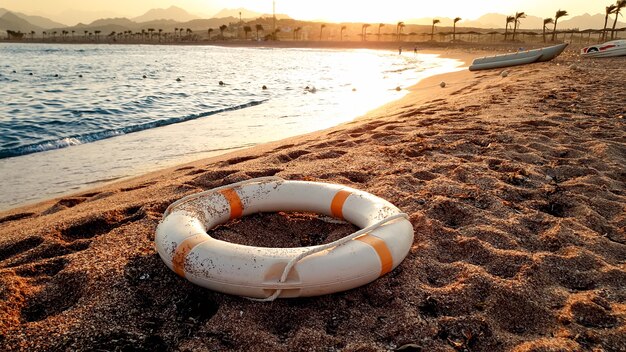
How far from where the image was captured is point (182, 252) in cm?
224

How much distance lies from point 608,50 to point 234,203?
61.5ft

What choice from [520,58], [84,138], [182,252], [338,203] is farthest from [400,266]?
[520,58]

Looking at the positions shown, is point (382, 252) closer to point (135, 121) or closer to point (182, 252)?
point (182, 252)

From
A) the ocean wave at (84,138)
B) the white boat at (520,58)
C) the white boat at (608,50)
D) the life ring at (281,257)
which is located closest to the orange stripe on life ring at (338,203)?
the life ring at (281,257)

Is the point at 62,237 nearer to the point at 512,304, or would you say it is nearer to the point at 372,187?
the point at 372,187

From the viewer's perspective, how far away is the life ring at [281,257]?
2.07m

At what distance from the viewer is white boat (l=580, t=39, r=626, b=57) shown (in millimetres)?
15347

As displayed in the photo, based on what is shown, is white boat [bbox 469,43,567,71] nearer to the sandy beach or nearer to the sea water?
the sea water

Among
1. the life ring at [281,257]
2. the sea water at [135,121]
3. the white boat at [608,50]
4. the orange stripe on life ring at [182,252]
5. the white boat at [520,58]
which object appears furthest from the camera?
the white boat at [608,50]

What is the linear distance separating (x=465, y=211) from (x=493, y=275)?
819 mm

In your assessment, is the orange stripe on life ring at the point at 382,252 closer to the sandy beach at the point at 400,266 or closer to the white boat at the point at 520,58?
the sandy beach at the point at 400,266

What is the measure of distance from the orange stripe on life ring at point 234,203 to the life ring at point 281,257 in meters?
0.17

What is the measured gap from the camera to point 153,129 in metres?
8.10

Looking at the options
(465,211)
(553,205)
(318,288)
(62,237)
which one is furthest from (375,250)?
(62,237)
